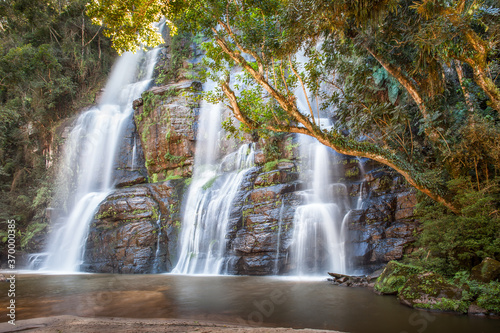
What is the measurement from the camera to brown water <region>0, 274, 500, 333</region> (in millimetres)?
5148

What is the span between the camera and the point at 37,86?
23.4 meters

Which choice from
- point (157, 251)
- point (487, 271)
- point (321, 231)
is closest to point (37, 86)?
point (157, 251)

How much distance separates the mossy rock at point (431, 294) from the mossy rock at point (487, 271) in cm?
60

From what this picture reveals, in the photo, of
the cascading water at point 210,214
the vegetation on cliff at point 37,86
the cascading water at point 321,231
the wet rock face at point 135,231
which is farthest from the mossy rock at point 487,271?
the vegetation on cliff at point 37,86

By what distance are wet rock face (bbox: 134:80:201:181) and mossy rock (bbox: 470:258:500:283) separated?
51.9 feet

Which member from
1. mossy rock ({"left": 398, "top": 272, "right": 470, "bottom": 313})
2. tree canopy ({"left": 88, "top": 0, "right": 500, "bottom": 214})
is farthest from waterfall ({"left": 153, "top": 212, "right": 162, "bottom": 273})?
mossy rock ({"left": 398, "top": 272, "right": 470, "bottom": 313})

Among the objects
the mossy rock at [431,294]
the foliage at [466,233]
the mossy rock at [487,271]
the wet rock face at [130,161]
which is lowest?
the mossy rock at [431,294]

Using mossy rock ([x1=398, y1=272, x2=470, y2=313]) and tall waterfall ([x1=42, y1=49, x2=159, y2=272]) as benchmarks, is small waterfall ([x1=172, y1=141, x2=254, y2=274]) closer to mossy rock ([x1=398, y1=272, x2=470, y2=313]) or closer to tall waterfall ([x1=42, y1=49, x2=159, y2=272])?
tall waterfall ([x1=42, y1=49, x2=159, y2=272])

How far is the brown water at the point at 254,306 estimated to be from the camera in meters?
5.15

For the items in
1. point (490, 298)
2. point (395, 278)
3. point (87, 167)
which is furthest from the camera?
point (87, 167)

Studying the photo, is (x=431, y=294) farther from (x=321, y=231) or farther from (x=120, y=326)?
(x=120, y=326)

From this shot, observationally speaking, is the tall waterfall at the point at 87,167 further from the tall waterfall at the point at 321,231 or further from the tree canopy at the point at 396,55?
the tree canopy at the point at 396,55

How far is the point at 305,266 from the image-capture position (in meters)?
11.2

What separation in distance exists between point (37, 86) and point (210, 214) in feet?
64.9
